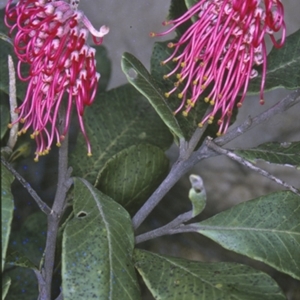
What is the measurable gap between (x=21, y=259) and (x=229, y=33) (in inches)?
13.5

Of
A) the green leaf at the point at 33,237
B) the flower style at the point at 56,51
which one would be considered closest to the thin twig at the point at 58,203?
the flower style at the point at 56,51

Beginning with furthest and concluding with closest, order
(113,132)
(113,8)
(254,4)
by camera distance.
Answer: (113,8), (113,132), (254,4)

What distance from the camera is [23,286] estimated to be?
0.87m

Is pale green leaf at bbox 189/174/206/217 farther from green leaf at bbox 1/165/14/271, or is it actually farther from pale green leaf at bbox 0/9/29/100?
pale green leaf at bbox 0/9/29/100

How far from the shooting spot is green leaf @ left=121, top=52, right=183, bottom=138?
0.61 m

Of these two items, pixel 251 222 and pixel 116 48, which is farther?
pixel 116 48

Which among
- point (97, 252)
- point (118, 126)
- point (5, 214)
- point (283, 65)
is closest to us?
point (5, 214)

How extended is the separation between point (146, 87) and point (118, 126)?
9.5 inches

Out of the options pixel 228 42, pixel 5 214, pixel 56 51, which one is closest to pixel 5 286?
pixel 5 214

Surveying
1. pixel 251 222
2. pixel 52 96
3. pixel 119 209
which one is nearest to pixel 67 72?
pixel 52 96

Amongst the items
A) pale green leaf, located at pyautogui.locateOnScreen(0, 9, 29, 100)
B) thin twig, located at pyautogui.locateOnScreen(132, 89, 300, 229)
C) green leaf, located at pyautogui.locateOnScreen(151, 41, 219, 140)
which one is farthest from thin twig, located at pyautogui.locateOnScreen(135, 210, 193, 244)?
pale green leaf, located at pyautogui.locateOnScreen(0, 9, 29, 100)

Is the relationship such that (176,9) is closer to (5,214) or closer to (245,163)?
(245,163)

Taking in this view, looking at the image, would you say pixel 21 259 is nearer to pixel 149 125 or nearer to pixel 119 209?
pixel 119 209

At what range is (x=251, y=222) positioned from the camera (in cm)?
66
